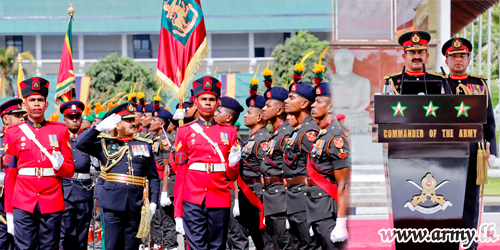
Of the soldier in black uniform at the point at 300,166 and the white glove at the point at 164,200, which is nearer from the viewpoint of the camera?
the soldier in black uniform at the point at 300,166

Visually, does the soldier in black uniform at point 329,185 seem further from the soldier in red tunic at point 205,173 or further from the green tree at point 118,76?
the green tree at point 118,76

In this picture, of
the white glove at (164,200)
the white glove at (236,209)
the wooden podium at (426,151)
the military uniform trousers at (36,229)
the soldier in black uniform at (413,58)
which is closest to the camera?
the wooden podium at (426,151)

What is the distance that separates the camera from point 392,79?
5.14 metres

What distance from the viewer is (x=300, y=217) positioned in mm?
5910

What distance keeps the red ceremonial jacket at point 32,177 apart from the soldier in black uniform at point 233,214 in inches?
83.9

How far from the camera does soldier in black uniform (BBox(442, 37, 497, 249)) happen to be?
582 centimetres

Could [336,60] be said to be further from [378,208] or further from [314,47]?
[314,47]

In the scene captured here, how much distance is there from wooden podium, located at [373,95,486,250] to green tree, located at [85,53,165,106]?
2478cm

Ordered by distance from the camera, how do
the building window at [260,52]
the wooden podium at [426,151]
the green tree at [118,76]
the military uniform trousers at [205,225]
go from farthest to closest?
the building window at [260,52], the green tree at [118,76], the military uniform trousers at [205,225], the wooden podium at [426,151]

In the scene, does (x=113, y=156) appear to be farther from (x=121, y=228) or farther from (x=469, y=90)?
(x=469, y=90)

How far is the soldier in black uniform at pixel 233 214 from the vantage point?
769 cm

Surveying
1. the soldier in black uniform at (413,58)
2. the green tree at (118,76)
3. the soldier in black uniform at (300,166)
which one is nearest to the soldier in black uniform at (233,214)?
the soldier in black uniform at (300,166)

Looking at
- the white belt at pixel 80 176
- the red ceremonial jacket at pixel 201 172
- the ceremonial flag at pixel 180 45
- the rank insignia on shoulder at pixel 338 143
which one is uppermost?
the ceremonial flag at pixel 180 45

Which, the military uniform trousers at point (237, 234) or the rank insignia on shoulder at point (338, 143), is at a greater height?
the rank insignia on shoulder at point (338, 143)
